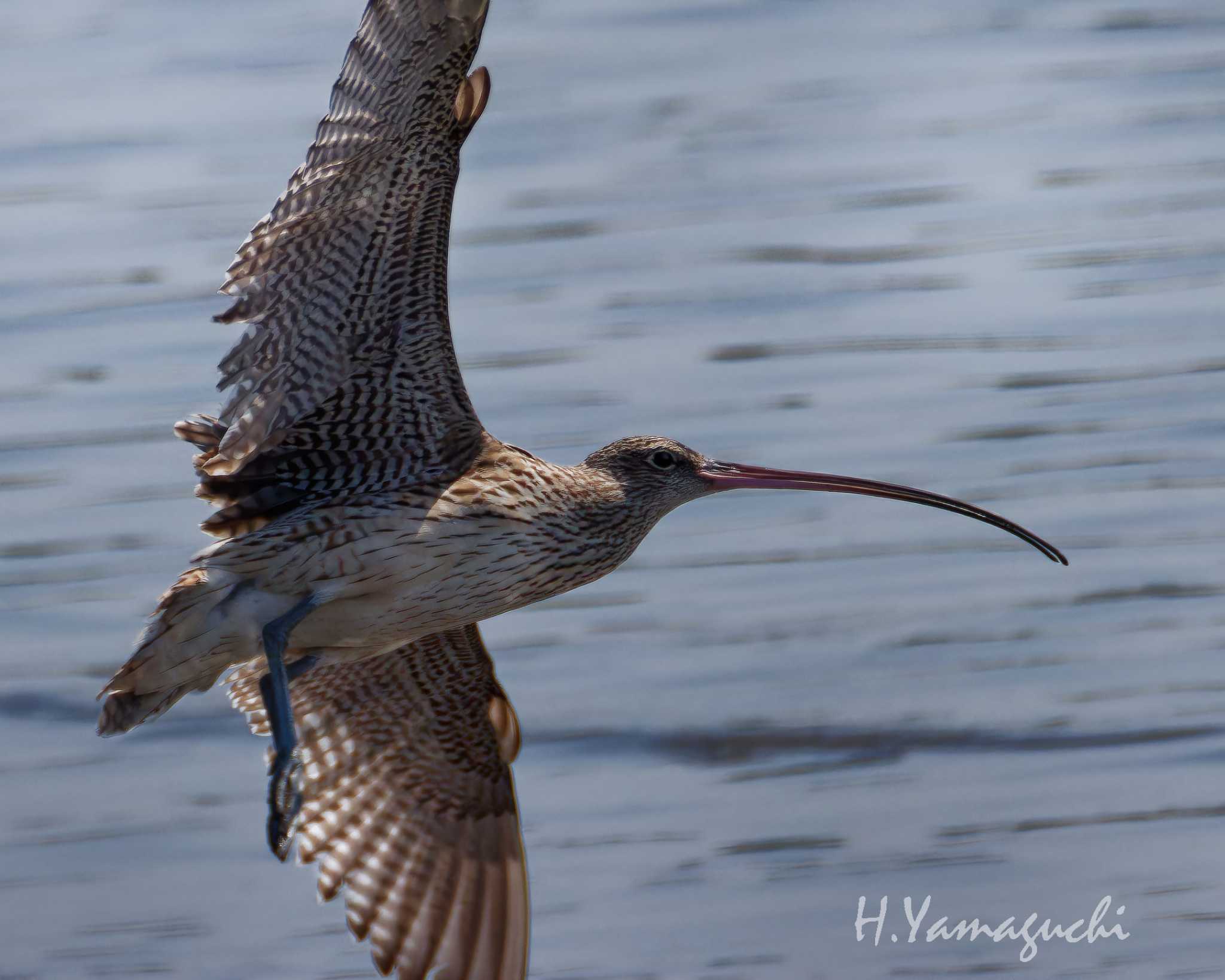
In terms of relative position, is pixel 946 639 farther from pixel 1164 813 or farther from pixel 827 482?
pixel 827 482

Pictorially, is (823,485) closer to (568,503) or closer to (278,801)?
(568,503)

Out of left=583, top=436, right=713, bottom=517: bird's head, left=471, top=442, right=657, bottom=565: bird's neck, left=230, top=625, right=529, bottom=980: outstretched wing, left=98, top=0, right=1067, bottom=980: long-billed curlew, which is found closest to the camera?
left=98, top=0, right=1067, bottom=980: long-billed curlew

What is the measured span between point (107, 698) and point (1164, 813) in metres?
4.48

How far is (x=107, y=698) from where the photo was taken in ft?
24.9

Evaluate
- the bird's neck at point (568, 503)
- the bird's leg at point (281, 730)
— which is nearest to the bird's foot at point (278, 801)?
the bird's leg at point (281, 730)

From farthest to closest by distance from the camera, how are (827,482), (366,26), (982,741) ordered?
(982,741), (827,482), (366,26)

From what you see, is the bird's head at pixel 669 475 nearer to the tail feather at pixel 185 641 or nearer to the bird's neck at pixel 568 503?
the bird's neck at pixel 568 503

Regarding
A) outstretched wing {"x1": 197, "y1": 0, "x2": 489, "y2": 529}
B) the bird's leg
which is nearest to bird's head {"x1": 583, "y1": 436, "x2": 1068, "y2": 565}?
outstretched wing {"x1": 197, "y1": 0, "x2": 489, "y2": 529}

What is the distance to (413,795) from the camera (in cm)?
871

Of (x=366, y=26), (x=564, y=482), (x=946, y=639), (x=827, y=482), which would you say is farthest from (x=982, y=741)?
(x=366, y=26)

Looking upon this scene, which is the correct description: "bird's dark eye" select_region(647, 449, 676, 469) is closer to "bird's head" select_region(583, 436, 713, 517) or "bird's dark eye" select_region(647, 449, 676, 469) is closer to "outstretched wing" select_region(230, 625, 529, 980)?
"bird's head" select_region(583, 436, 713, 517)

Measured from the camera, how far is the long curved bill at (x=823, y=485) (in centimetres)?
821

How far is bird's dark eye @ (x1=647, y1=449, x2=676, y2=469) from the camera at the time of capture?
813cm

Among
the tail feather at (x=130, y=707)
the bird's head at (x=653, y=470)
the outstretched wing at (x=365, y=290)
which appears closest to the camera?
the outstretched wing at (x=365, y=290)
